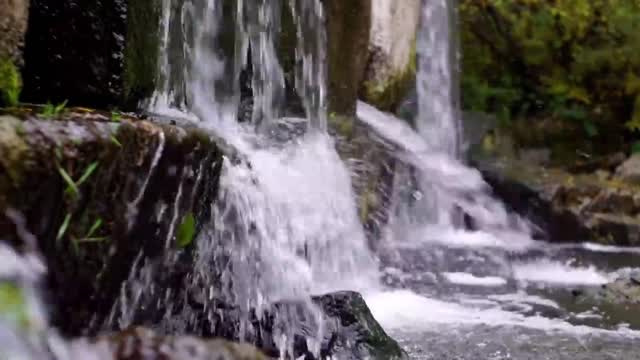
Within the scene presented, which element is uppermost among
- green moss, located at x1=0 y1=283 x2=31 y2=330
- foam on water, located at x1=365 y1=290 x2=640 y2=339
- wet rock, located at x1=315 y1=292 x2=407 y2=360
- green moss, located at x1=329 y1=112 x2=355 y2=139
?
green moss, located at x1=329 y1=112 x2=355 y2=139

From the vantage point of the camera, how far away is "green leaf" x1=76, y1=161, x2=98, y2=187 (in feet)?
7.45

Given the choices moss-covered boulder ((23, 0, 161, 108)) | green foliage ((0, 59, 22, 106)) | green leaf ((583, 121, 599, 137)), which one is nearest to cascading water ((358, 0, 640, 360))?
green leaf ((583, 121, 599, 137))

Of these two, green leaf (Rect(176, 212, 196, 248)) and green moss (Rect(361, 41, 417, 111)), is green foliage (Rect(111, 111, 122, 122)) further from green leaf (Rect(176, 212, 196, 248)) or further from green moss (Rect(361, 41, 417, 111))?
green moss (Rect(361, 41, 417, 111))

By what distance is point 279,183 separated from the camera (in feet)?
16.2

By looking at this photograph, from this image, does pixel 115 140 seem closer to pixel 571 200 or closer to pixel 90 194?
pixel 90 194

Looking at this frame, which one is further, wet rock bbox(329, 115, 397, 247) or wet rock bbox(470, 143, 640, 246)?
wet rock bbox(470, 143, 640, 246)

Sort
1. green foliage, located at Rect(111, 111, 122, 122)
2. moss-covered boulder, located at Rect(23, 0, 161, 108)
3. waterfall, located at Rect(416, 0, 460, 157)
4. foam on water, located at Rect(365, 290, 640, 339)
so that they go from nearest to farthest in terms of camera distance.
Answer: green foliage, located at Rect(111, 111, 122, 122) < moss-covered boulder, located at Rect(23, 0, 161, 108) < foam on water, located at Rect(365, 290, 640, 339) < waterfall, located at Rect(416, 0, 460, 157)

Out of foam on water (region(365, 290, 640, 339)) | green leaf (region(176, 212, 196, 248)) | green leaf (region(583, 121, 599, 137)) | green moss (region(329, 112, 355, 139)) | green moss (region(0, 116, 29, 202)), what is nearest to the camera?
green moss (region(0, 116, 29, 202))

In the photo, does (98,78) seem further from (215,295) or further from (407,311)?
(407,311)

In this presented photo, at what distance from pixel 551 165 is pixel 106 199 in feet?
27.0

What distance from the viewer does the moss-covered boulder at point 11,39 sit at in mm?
2730

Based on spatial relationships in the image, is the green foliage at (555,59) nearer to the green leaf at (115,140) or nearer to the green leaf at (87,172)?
the green leaf at (115,140)

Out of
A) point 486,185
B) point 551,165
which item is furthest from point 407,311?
point 551,165

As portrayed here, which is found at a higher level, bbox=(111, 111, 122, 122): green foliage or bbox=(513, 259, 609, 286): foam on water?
bbox=(111, 111, 122, 122): green foliage
